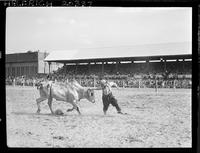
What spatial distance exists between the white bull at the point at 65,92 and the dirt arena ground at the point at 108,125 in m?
0.14

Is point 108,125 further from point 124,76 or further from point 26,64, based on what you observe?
point 26,64

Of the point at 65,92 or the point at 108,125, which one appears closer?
the point at 108,125

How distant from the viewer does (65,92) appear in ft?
10.1

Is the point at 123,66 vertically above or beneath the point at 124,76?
above

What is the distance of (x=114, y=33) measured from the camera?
2.96 m

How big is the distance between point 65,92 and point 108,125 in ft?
1.94

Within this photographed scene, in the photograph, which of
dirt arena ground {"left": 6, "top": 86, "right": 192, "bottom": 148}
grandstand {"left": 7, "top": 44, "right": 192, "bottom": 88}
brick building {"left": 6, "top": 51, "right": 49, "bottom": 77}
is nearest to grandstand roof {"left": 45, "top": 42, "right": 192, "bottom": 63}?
grandstand {"left": 7, "top": 44, "right": 192, "bottom": 88}

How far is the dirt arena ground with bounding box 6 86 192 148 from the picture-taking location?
292cm

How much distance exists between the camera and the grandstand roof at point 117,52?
2.92 metres

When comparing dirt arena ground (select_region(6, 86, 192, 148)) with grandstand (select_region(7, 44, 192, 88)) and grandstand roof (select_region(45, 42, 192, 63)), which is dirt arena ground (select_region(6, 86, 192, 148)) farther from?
grandstand roof (select_region(45, 42, 192, 63))

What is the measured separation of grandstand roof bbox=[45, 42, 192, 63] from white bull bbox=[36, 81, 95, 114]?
10.6 inches

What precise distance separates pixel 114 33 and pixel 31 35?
2.88 feet

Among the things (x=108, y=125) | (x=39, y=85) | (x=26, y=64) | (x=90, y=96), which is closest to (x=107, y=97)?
(x=90, y=96)
